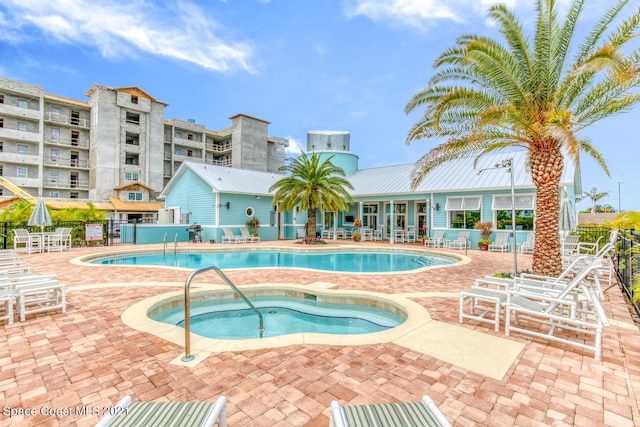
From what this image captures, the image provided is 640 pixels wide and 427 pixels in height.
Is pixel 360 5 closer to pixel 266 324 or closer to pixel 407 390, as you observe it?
pixel 266 324

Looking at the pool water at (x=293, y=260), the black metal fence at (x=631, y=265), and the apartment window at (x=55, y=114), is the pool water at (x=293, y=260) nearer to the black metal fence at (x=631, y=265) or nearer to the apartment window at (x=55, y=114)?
the black metal fence at (x=631, y=265)

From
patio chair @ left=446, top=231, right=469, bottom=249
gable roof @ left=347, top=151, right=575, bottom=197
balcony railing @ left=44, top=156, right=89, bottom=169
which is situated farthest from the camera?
balcony railing @ left=44, top=156, right=89, bottom=169

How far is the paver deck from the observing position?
8.59ft

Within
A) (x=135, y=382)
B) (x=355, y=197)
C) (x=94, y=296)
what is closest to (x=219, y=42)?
(x=355, y=197)

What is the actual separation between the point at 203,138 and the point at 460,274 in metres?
43.5

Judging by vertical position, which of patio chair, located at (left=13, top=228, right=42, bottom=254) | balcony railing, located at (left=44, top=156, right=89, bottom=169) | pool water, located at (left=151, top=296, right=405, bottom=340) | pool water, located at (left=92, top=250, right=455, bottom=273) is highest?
balcony railing, located at (left=44, top=156, right=89, bottom=169)

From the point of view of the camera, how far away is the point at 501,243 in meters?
15.8

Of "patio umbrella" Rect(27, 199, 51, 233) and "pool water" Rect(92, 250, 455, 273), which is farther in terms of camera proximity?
"patio umbrella" Rect(27, 199, 51, 233)

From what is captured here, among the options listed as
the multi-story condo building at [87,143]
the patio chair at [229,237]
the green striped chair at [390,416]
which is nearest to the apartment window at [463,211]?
the patio chair at [229,237]

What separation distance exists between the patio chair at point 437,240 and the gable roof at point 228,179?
10789 mm

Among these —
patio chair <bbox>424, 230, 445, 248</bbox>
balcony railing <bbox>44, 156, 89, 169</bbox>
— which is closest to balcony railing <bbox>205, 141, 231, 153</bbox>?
balcony railing <bbox>44, 156, 89, 169</bbox>

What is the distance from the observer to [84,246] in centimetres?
1622

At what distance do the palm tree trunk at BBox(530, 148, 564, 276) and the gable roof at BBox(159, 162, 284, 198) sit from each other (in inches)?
624

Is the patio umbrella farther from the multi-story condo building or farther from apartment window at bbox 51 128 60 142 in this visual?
apartment window at bbox 51 128 60 142
